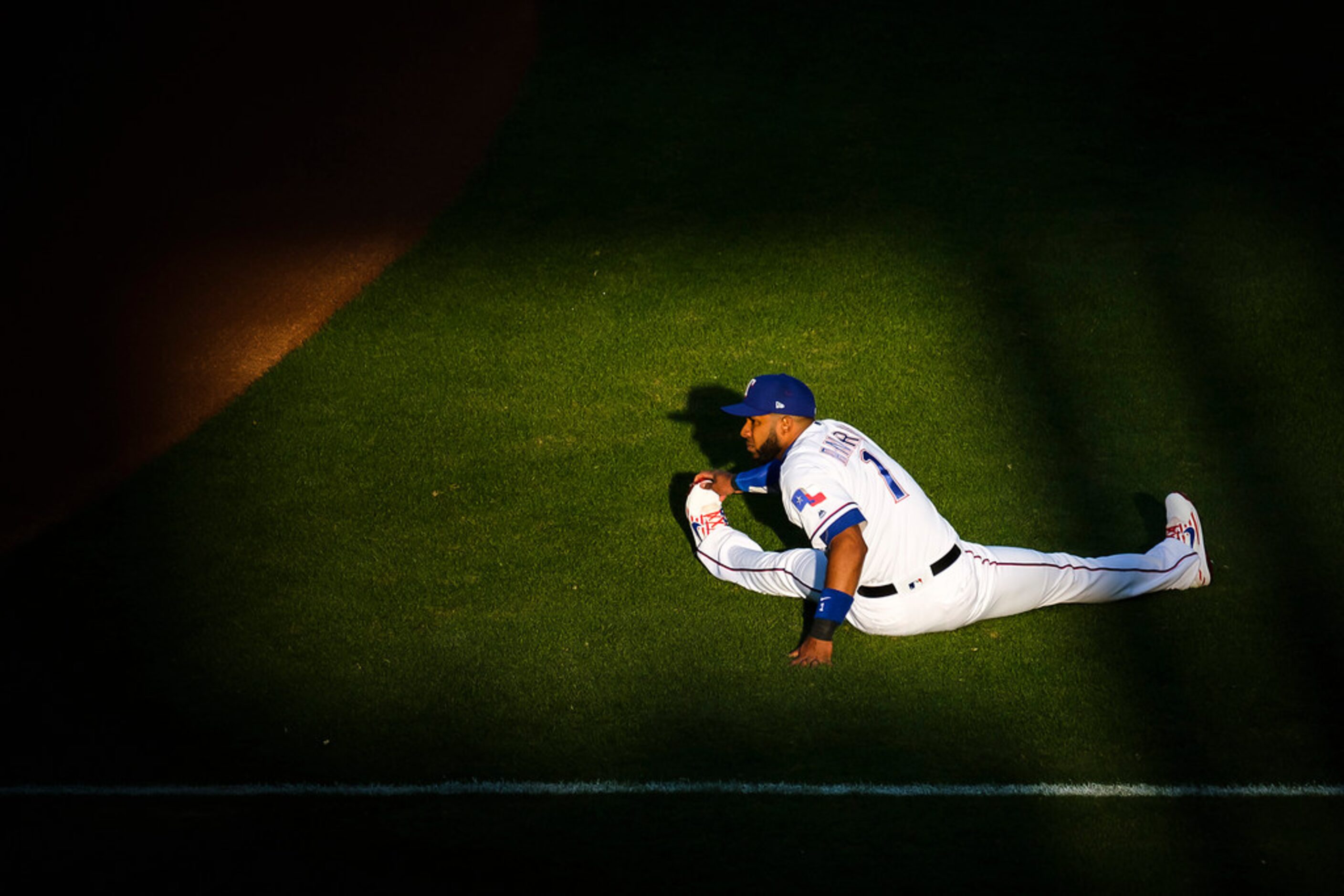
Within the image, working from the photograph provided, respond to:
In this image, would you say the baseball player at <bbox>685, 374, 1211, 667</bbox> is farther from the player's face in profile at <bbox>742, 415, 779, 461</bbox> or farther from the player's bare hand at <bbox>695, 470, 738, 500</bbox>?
the player's bare hand at <bbox>695, 470, 738, 500</bbox>

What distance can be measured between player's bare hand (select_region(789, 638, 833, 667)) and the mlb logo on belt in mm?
613

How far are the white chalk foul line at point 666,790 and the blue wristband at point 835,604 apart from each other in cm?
74

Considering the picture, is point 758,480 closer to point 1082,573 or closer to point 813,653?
point 813,653

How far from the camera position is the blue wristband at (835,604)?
17.3ft

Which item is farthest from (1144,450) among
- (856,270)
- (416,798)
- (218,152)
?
(218,152)

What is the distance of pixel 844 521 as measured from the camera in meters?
5.30

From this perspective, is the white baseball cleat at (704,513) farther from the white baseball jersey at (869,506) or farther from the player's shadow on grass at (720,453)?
the white baseball jersey at (869,506)

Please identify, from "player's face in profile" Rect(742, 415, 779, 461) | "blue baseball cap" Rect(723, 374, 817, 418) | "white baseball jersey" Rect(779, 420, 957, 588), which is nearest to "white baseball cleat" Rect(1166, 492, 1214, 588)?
"white baseball jersey" Rect(779, 420, 957, 588)

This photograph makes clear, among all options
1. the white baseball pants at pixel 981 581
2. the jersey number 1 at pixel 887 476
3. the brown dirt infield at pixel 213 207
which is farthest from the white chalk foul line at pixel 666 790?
the brown dirt infield at pixel 213 207

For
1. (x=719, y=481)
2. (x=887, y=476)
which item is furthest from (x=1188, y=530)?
(x=719, y=481)

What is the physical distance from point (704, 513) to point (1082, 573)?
1.99 metres

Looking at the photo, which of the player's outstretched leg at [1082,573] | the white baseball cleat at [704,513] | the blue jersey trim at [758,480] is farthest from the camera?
the white baseball cleat at [704,513]

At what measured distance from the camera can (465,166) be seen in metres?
10.7

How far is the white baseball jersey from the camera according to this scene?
5.39 m
